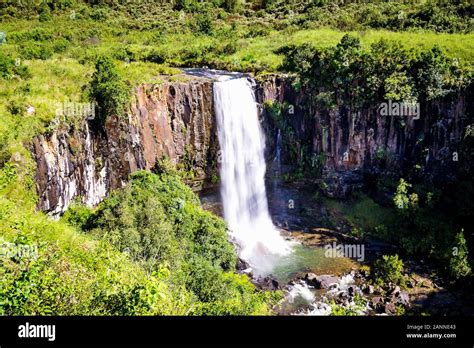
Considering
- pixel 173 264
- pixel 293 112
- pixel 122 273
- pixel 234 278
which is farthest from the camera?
pixel 293 112

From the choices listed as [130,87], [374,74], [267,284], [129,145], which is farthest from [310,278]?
[130,87]

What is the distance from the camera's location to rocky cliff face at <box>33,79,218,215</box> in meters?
18.4

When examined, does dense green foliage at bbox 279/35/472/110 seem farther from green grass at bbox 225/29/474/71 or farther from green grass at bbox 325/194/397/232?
green grass at bbox 325/194/397/232

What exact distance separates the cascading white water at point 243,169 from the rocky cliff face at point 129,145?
2.88 feet

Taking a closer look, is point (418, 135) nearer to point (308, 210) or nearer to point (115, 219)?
point (308, 210)

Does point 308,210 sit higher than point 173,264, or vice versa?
point 173,264

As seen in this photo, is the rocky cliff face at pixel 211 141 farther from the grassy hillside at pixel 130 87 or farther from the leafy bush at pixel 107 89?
the grassy hillside at pixel 130 87

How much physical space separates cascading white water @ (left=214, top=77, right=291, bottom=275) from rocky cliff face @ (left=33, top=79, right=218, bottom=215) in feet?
2.88

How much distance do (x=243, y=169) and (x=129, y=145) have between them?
24.8ft

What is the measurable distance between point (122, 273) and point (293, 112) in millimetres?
20115

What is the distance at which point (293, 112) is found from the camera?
2775 centimetres

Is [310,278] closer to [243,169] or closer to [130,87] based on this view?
[243,169]

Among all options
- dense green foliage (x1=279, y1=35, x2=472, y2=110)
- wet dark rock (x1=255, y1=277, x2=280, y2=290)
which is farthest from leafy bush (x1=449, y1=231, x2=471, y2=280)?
wet dark rock (x1=255, y1=277, x2=280, y2=290)
